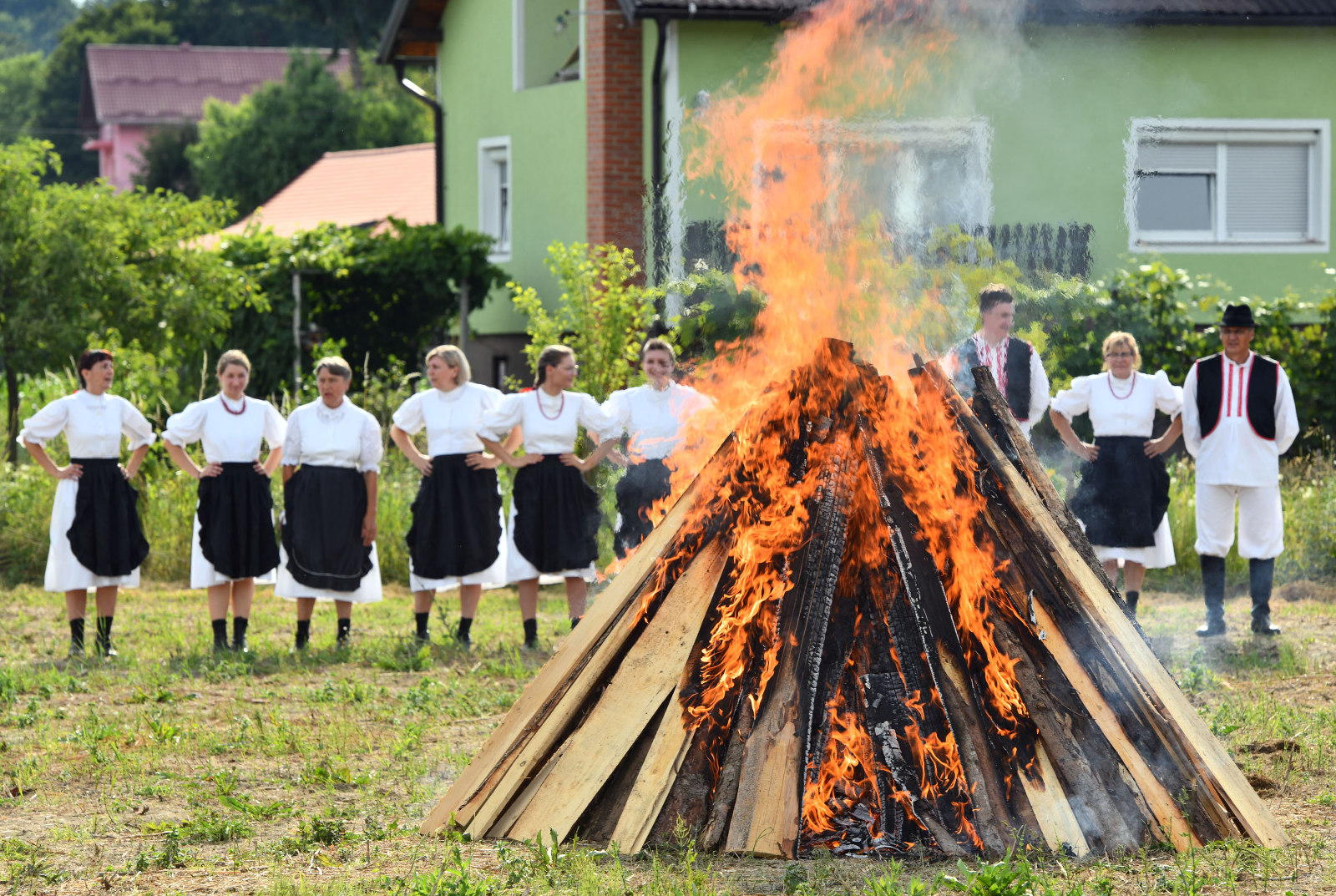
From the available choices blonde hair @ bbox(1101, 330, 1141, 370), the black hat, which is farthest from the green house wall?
the black hat

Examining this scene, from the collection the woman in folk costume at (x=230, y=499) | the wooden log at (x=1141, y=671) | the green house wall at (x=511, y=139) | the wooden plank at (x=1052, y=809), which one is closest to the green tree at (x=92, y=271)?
the green house wall at (x=511, y=139)

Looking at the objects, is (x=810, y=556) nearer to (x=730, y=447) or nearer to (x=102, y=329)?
(x=730, y=447)

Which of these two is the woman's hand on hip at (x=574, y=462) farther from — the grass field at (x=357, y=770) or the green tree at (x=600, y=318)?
the green tree at (x=600, y=318)

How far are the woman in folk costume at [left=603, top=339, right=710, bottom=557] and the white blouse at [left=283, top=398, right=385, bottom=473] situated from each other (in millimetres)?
1569

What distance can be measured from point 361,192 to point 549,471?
22058mm

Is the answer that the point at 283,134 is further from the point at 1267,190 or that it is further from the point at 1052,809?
the point at 1052,809

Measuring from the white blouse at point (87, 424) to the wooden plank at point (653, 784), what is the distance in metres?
5.16

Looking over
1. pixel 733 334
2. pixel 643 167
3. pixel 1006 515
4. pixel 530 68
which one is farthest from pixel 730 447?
pixel 530 68

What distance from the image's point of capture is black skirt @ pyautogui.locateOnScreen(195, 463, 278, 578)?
872 centimetres

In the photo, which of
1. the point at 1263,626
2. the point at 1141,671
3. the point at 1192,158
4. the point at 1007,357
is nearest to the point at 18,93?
the point at 1192,158

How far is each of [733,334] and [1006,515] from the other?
7.85 ft

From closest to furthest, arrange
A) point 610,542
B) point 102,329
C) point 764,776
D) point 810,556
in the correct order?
point 764,776 < point 810,556 < point 610,542 < point 102,329

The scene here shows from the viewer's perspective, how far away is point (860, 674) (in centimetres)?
504

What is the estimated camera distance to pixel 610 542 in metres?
11.0
